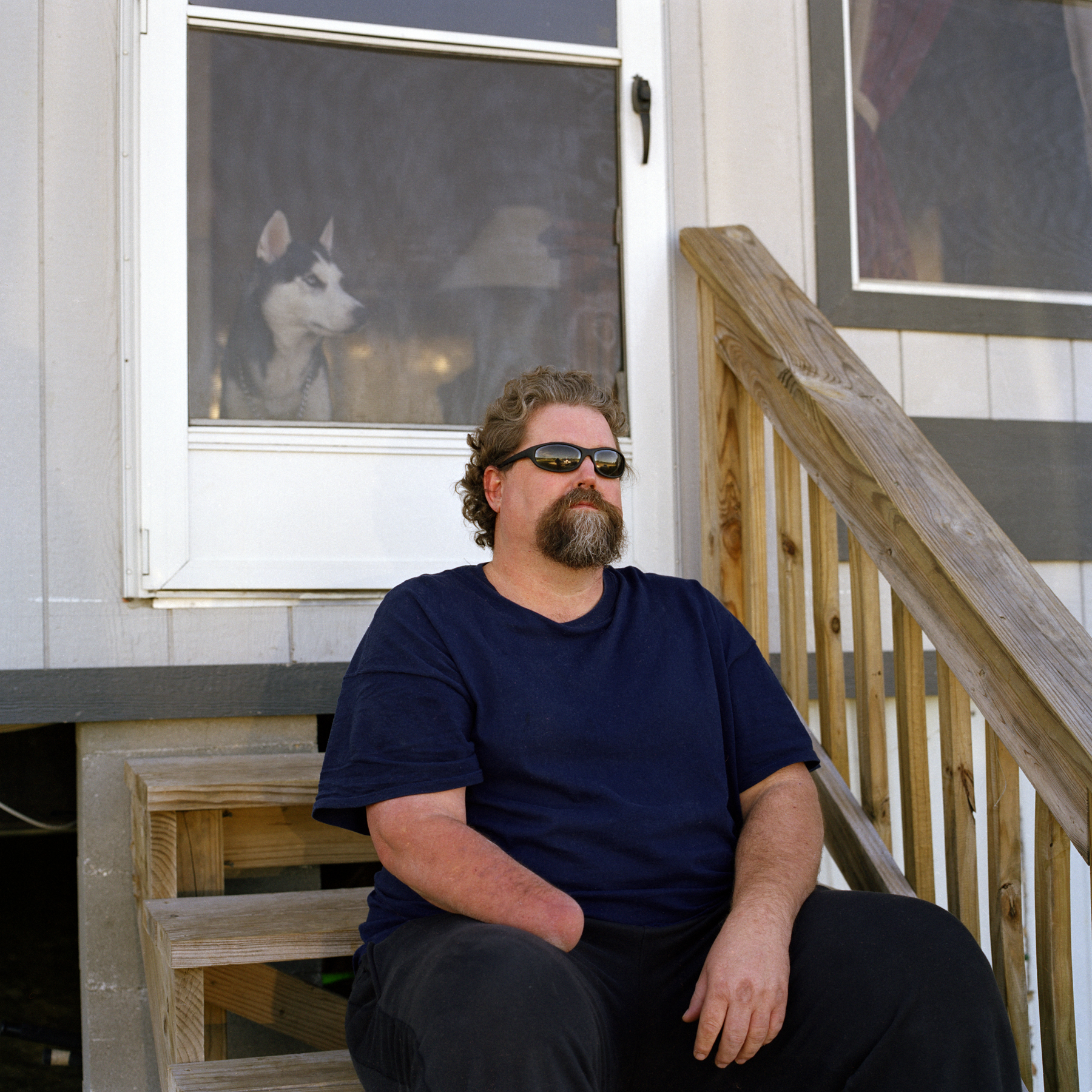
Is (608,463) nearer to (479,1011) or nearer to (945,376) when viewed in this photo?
(479,1011)

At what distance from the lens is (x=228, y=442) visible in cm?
249

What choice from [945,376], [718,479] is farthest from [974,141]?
[718,479]

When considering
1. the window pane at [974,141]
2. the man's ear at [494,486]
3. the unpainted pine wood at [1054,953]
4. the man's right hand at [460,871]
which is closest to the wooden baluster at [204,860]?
the man's right hand at [460,871]

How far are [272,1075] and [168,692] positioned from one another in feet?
3.02

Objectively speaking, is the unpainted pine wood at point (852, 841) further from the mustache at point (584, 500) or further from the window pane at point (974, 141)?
the window pane at point (974, 141)

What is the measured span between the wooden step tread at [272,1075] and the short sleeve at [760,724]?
732 mm

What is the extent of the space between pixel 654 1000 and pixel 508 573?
2.32ft

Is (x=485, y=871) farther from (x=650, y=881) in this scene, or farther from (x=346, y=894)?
(x=346, y=894)

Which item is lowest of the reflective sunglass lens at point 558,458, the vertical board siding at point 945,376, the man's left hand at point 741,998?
the man's left hand at point 741,998

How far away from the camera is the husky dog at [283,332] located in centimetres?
254

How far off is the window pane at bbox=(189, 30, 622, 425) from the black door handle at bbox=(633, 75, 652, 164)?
0.20 feet

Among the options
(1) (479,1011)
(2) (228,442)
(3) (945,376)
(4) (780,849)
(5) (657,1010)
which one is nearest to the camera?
(1) (479,1011)

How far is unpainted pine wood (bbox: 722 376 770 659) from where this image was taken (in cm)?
242

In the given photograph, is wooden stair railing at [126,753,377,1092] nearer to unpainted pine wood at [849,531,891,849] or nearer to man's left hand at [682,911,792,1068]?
man's left hand at [682,911,792,1068]
